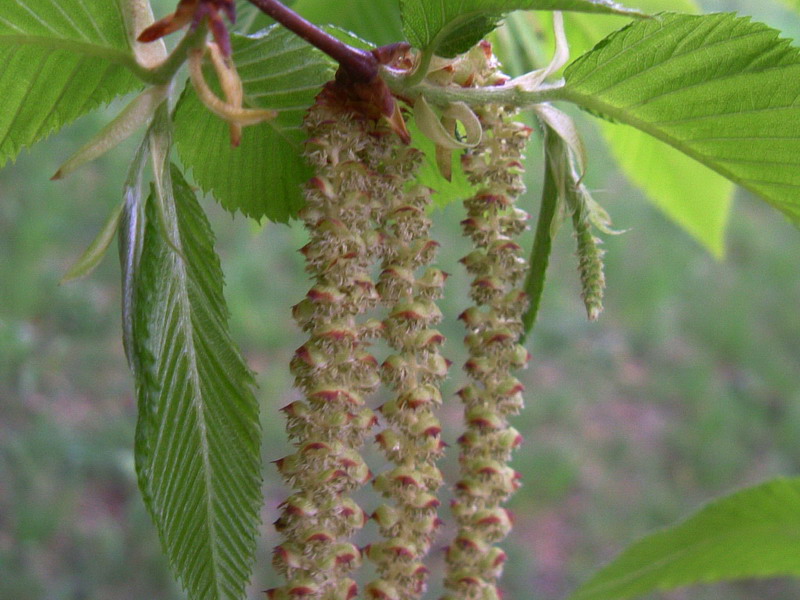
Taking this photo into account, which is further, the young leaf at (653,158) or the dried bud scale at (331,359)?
the young leaf at (653,158)

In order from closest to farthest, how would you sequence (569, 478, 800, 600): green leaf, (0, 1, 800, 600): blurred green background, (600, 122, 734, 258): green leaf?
(569, 478, 800, 600): green leaf
(600, 122, 734, 258): green leaf
(0, 1, 800, 600): blurred green background

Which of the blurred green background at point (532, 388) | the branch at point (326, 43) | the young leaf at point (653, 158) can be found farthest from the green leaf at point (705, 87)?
the blurred green background at point (532, 388)

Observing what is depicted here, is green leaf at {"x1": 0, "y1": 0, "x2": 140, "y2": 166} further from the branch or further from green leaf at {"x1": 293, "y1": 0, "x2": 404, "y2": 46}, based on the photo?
green leaf at {"x1": 293, "y1": 0, "x2": 404, "y2": 46}

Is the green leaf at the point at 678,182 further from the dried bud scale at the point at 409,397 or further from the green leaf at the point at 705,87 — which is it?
the dried bud scale at the point at 409,397

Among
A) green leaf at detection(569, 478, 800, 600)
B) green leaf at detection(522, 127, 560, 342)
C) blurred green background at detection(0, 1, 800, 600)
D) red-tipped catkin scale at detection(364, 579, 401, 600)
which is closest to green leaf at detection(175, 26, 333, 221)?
green leaf at detection(522, 127, 560, 342)

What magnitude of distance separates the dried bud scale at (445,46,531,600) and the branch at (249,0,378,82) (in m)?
0.12

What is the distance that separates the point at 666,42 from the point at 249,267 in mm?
2412

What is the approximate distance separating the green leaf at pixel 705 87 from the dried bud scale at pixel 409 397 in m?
0.16

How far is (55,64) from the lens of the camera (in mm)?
625

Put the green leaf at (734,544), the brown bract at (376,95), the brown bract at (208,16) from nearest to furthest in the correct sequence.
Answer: the brown bract at (208,16) < the brown bract at (376,95) < the green leaf at (734,544)

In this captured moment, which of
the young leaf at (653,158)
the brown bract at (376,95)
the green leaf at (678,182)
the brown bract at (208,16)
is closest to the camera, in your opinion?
the brown bract at (208,16)

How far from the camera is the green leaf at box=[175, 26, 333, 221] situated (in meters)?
0.66

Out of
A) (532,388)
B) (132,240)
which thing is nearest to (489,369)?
(132,240)

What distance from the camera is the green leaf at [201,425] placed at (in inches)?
24.0
